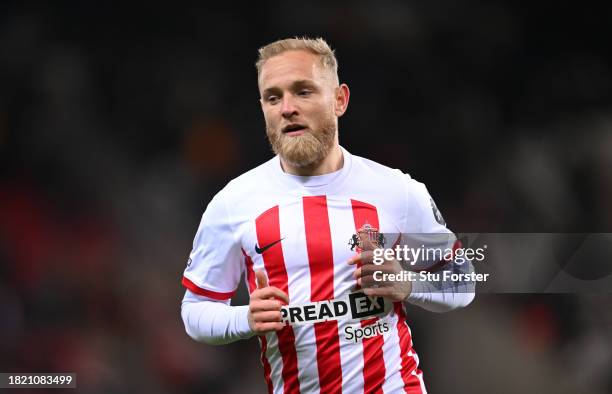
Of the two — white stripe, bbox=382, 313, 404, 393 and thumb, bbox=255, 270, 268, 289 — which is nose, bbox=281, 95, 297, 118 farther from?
white stripe, bbox=382, 313, 404, 393

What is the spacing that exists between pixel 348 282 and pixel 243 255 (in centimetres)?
42

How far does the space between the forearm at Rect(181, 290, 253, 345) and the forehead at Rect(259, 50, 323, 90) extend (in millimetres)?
798

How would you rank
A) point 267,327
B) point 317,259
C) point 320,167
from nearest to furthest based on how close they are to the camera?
point 267,327
point 317,259
point 320,167

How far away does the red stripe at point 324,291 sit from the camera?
255 cm

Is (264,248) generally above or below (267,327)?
above

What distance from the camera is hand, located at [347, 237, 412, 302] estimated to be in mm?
2471

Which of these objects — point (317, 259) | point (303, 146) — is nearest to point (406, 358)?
point (317, 259)

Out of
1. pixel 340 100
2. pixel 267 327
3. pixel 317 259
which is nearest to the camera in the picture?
pixel 267 327

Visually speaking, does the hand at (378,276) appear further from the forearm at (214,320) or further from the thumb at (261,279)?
the forearm at (214,320)

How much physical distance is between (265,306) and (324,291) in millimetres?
274

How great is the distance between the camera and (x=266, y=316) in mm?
2373

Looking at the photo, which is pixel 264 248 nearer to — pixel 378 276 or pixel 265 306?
pixel 265 306

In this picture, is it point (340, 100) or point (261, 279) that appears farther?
point (340, 100)

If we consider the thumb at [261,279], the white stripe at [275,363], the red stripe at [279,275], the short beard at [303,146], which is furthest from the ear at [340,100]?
the white stripe at [275,363]
